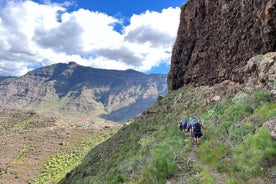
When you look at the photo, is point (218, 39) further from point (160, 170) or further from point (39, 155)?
point (39, 155)

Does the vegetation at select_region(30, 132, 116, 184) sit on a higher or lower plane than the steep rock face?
lower

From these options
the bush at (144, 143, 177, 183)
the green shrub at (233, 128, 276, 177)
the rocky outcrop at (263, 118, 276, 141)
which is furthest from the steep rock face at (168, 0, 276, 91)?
the green shrub at (233, 128, 276, 177)

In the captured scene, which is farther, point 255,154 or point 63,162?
point 63,162

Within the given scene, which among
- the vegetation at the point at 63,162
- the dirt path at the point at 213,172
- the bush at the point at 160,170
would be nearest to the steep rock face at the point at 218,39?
the dirt path at the point at 213,172

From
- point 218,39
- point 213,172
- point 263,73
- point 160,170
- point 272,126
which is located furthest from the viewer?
point 218,39

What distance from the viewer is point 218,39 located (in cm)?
7744

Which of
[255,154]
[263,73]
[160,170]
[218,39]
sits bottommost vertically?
[160,170]

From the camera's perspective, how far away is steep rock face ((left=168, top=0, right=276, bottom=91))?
2213 inches

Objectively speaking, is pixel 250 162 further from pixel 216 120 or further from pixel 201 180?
pixel 216 120

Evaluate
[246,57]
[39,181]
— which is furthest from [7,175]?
[246,57]

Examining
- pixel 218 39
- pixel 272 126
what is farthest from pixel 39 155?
pixel 272 126

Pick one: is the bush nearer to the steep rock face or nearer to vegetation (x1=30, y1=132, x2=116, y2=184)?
the steep rock face

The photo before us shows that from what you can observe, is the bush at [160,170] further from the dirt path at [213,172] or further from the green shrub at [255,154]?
the green shrub at [255,154]

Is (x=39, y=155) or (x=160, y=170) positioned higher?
(x=160, y=170)
